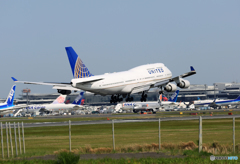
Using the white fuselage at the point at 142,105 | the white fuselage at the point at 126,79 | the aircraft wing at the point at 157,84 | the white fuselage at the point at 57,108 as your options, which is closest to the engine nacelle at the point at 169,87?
the aircraft wing at the point at 157,84

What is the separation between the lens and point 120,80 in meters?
56.4

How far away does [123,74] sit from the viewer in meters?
57.6

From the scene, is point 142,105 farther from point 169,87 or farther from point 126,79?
point 126,79

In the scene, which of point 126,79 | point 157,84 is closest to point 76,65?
point 126,79

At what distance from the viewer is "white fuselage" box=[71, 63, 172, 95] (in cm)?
5459

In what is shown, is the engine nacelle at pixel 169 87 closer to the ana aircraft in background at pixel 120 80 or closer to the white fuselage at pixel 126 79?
the ana aircraft in background at pixel 120 80

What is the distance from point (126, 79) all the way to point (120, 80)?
1135 millimetres

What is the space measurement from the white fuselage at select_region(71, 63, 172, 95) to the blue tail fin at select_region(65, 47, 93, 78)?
5.71 feet

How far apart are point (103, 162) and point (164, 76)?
4014 cm

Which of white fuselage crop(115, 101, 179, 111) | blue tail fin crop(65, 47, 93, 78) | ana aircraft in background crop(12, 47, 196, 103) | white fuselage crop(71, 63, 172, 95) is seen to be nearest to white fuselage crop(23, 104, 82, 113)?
white fuselage crop(115, 101, 179, 111)

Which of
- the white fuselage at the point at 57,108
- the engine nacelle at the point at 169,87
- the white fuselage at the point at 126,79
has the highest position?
the white fuselage at the point at 126,79

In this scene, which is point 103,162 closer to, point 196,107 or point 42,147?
point 42,147

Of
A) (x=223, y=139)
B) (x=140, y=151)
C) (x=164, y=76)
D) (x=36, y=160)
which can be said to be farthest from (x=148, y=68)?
(x=36, y=160)

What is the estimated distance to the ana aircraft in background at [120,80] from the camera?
54566mm
